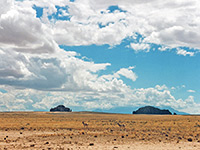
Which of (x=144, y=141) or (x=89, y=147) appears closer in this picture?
(x=89, y=147)

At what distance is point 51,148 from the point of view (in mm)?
29938

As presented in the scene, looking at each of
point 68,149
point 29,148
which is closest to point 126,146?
point 68,149

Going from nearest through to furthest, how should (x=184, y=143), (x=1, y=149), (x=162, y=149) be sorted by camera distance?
(x=1, y=149), (x=162, y=149), (x=184, y=143)

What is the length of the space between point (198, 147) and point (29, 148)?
67.9 ft

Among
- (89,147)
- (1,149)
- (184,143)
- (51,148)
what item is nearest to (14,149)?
(1,149)

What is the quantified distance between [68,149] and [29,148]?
4.69 meters

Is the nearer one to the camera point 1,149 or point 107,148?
point 1,149

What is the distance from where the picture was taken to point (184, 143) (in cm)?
3512

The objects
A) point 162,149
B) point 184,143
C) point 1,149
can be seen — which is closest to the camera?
point 1,149

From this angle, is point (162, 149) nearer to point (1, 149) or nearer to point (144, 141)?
point (144, 141)

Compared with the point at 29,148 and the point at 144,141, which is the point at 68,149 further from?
the point at 144,141

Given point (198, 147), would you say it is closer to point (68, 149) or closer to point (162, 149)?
point (162, 149)

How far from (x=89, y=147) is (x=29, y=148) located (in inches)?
279

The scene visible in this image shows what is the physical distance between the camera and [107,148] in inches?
1206
